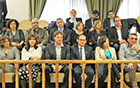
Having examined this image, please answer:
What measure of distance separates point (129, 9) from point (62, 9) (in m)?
2.22

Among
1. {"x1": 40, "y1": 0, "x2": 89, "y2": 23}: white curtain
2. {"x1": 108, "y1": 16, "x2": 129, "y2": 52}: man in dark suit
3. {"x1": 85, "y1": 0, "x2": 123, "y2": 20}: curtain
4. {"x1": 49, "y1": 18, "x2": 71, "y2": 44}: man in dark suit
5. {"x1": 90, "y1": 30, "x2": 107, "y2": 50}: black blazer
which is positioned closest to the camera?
{"x1": 90, "y1": 30, "x2": 107, "y2": 50}: black blazer

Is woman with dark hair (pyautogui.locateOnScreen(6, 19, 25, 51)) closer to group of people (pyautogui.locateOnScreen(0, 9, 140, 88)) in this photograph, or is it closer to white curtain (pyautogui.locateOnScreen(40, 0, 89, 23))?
group of people (pyautogui.locateOnScreen(0, 9, 140, 88))

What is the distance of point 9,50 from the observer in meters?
3.99

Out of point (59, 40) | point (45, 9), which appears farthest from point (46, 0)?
point (59, 40)

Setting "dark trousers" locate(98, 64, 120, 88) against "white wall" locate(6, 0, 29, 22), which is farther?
"white wall" locate(6, 0, 29, 22)

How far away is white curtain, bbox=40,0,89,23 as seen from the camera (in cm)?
743

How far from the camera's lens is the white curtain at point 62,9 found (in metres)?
7.43

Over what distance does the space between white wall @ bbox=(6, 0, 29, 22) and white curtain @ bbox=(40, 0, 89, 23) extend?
596 millimetres

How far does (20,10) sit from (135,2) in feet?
12.6

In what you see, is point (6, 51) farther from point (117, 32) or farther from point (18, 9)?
point (18, 9)

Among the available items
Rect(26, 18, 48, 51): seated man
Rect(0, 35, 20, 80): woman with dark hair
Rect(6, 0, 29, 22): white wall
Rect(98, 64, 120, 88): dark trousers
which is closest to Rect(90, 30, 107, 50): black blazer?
Rect(26, 18, 48, 51): seated man

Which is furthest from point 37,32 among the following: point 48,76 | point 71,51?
point 48,76

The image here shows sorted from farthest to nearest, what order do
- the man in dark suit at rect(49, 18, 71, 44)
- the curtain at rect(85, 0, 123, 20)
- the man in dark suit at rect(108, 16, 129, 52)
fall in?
1. the curtain at rect(85, 0, 123, 20)
2. the man in dark suit at rect(108, 16, 129, 52)
3. the man in dark suit at rect(49, 18, 71, 44)

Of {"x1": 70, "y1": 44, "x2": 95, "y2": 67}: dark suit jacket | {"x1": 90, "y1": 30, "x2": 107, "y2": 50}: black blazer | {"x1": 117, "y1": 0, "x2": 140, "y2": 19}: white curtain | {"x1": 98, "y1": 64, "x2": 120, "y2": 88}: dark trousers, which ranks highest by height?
{"x1": 117, "y1": 0, "x2": 140, "y2": 19}: white curtain
